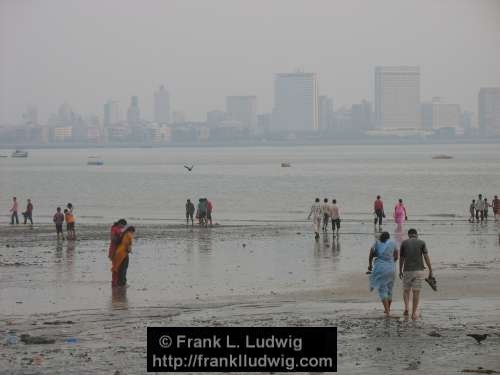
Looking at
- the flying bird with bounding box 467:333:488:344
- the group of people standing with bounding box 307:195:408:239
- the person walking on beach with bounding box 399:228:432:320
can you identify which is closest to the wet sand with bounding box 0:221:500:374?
the flying bird with bounding box 467:333:488:344

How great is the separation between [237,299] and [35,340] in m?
4.41

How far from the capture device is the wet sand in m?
11.2

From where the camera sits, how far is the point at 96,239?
28.5 m

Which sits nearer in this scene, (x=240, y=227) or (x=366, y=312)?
(x=366, y=312)

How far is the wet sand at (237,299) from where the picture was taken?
11.2 meters

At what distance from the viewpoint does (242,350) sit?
32.7ft

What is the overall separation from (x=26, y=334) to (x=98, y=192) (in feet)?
229

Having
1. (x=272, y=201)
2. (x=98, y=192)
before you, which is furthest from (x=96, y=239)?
(x=98, y=192)

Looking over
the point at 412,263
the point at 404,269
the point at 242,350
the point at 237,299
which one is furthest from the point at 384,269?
the point at 242,350

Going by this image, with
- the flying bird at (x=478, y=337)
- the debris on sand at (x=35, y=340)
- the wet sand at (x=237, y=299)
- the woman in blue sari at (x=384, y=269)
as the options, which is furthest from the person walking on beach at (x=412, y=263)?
the debris on sand at (x=35, y=340)

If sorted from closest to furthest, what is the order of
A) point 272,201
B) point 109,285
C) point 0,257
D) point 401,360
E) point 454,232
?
point 401,360
point 109,285
point 0,257
point 454,232
point 272,201

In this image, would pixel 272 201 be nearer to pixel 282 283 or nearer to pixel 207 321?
pixel 282 283

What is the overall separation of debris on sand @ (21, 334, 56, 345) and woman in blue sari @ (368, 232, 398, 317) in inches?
169

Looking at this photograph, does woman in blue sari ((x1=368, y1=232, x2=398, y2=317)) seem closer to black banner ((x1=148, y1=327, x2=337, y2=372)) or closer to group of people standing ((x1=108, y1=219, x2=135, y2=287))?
black banner ((x1=148, y1=327, x2=337, y2=372))
